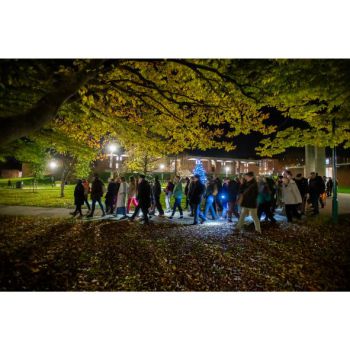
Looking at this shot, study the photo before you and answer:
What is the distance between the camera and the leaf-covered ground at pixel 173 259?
523cm

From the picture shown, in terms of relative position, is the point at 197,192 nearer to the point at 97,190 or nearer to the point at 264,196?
the point at 264,196

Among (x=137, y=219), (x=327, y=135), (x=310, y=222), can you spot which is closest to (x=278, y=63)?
(x=327, y=135)

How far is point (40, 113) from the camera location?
5512 millimetres

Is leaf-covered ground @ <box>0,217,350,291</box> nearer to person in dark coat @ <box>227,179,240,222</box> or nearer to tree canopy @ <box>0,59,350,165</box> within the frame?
person in dark coat @ <box>227,179,240,222</box>

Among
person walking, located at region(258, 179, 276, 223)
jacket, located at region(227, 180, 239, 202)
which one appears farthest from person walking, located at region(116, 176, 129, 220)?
person walking, located at region(258, 179, 276, 223)

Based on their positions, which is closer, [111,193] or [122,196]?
[122,196]

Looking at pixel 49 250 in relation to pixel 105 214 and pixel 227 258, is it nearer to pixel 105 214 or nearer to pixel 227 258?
pixel 227 258

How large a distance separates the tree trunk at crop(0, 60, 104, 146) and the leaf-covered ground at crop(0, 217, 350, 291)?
2.77m

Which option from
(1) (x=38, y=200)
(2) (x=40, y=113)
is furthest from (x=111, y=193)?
(1) (x=38, y=200)

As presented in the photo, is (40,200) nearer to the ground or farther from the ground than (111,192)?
nearer to the ground

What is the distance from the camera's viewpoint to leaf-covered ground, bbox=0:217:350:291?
523 centimetres

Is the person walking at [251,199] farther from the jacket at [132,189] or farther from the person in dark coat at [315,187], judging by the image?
the jacket at [132,189]

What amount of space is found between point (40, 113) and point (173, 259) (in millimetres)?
4183

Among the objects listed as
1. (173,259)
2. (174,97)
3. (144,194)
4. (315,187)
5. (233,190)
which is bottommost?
(173,259)
